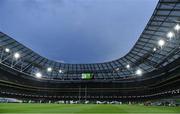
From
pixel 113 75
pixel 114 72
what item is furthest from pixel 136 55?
pixel 113 75

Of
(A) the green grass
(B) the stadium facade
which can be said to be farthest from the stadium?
(A) the green grass

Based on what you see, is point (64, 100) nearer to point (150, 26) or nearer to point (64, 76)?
point (64, 76)

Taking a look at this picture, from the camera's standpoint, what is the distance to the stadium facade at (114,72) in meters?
53.9

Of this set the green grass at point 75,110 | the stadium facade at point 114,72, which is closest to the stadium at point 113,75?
the stadium facade at point 114,72

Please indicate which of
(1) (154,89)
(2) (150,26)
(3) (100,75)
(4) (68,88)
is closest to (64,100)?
(4) (68,88)

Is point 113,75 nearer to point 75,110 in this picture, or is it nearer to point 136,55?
point 136,55

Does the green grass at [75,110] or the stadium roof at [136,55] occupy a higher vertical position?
the stadium roof at [136,55]

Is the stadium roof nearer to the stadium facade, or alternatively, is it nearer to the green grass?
the stadium facade

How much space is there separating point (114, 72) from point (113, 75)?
3.30m

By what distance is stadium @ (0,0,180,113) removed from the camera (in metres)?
53.0

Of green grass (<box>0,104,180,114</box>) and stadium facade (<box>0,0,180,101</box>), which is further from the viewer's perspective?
stadium facade (<box>0,0,180,101</box>)

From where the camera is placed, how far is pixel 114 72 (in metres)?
112

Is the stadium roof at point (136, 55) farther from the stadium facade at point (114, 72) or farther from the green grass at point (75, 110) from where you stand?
the green grass at point (75, 110)

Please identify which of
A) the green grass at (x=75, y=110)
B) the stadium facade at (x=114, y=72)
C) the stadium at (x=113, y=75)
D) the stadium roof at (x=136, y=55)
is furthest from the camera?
the stadium facade at (x=114, y=72)
